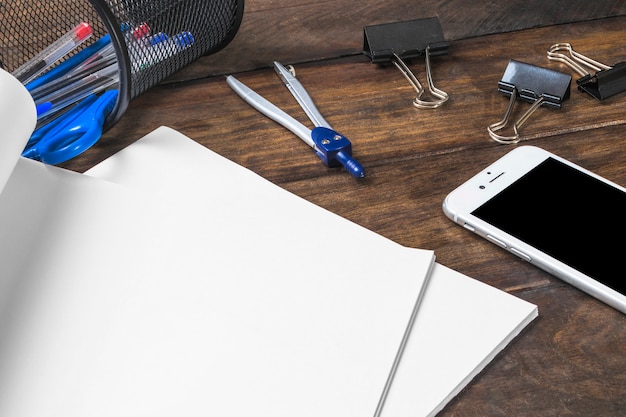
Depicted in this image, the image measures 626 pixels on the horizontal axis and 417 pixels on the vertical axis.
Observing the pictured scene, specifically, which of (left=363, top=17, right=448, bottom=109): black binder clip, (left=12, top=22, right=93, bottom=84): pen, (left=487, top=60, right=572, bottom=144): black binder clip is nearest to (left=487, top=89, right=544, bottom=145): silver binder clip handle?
(left=487, top=60, right=572, bottom=144): black binder clip

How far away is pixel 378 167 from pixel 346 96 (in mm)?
123

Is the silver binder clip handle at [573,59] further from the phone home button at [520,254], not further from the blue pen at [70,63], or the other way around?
the blue pen at [70,63]

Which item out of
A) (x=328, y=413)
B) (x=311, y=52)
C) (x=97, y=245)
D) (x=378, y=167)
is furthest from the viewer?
(x=311, y=52)

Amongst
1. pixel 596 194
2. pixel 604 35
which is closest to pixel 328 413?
pixel 596 194

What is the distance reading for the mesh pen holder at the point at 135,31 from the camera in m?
0.75

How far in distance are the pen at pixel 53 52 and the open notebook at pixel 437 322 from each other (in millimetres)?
149

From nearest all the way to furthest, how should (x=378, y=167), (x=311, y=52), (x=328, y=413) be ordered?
(x=328, y=413) → (x=378, y=167) → (x=311, y=52)

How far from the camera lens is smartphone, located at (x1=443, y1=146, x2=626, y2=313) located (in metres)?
0.63

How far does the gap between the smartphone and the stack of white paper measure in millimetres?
56

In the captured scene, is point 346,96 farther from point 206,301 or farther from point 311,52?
point 206,301

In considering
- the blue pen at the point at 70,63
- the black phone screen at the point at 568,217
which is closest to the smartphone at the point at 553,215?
the black phone screen at the point at 568,217

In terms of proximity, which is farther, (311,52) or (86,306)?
(311,52)

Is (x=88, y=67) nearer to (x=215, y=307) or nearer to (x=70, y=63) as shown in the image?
(x=70, y=63)

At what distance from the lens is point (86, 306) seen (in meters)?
0.61
